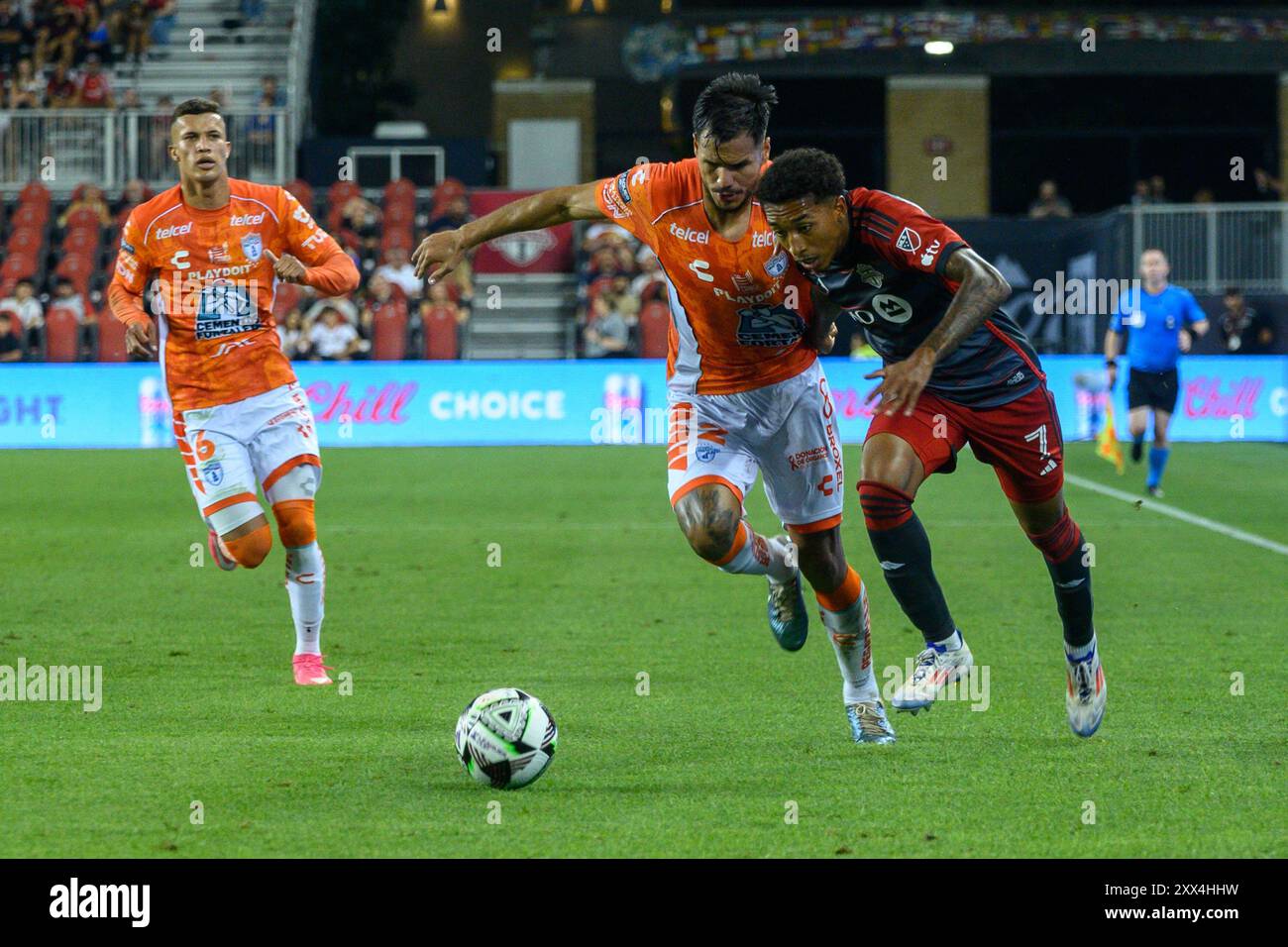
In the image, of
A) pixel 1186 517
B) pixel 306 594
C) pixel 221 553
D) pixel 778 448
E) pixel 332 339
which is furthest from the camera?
pixel 332 339

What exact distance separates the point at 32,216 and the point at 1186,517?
19.2 metres

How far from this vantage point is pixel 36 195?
28.0 metres

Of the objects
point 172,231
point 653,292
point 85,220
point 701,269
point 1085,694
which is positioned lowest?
point 1085,694

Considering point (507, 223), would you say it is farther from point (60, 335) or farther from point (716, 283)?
point (60, 335)

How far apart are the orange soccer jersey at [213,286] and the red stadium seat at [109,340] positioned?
17.1m

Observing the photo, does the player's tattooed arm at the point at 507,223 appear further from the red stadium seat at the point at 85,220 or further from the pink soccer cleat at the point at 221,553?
the red stadium seat at the point at 85,220

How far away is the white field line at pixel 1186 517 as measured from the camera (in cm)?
1289

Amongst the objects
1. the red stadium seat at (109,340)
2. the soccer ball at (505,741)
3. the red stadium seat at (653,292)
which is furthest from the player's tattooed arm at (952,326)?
the red stadium seat at (109,340)

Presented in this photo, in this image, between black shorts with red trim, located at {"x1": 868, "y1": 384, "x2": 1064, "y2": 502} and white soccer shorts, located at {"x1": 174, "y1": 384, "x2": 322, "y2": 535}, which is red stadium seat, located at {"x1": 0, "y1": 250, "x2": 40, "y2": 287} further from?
black shorts with red trim, located at {"x1": 868, "y1": 384, "x2": 1064, "y2": 502}

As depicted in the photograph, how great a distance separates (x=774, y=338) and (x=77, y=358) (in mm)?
20161

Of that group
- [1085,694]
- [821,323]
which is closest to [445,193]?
[821,323]

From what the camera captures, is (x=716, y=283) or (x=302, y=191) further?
(x=302, y=191)

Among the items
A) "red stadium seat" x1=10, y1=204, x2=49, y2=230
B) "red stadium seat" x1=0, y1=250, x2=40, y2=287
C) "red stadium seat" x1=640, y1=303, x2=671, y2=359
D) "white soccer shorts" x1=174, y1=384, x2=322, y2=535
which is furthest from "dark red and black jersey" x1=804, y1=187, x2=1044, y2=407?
"red stadium seat" x1=10, y1=204, x2=49, y2=230
